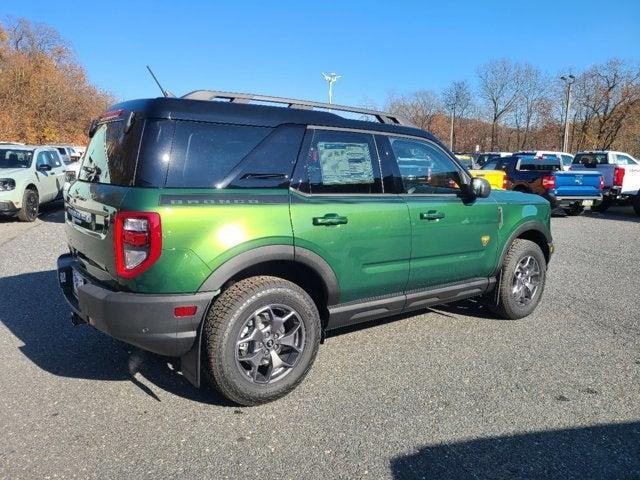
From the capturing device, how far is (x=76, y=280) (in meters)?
3.51

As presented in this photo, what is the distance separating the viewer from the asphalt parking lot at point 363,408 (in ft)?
8.87

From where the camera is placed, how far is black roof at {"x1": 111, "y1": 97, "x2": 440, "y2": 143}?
3.03 meters

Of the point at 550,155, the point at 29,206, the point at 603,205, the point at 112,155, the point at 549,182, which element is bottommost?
the point at 603,205

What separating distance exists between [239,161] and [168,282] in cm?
89

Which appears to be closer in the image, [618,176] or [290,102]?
[290,102]

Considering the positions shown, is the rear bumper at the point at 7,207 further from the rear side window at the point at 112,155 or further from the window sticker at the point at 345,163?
the window sticker at the point at 345,163

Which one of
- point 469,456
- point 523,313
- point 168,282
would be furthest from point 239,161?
point 523,313

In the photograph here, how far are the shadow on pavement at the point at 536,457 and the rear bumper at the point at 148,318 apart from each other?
139 centimetres

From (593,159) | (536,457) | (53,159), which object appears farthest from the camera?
(593,159)

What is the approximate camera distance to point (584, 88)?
46.3 meters

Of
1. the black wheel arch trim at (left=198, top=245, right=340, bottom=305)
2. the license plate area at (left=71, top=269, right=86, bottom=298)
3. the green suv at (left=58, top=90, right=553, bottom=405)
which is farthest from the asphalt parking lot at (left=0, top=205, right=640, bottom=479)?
the black wheel arch trim at (left=198, top=245, right=340, bottom=305)

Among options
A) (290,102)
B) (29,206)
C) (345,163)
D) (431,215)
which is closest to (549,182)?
(431,215)

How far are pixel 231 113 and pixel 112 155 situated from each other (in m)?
0.82

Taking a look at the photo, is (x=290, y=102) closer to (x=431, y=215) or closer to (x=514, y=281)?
(x=431, y=215)
